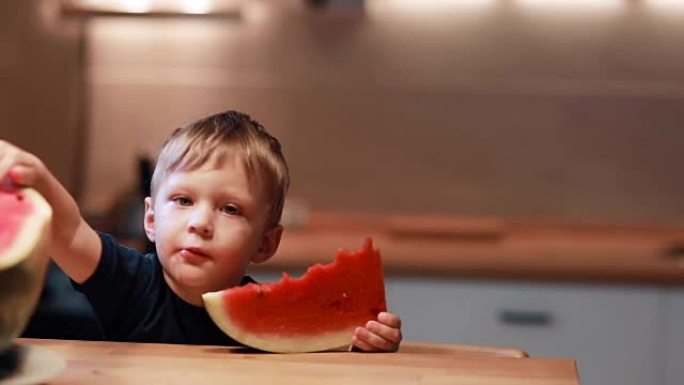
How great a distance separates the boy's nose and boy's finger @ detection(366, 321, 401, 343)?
0.18 meters

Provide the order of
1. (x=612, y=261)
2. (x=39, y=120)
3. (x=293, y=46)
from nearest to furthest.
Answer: (x=612, y=261)
(x=39, y=120)
(x=293, y=46)

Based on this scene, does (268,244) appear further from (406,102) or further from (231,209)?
(406,102)

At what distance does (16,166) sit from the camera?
0.84 meters

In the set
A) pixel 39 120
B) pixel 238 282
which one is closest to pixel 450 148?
pixel 39 120

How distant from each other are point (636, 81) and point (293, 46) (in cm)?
85

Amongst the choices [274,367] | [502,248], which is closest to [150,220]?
[274,367]

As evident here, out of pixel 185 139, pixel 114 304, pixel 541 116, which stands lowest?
pixel 114 304

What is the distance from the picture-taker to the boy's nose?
1046 mm

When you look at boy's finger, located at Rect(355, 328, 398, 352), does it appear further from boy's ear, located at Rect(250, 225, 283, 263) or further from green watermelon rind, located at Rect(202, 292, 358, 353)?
boy's ear, located at Rect(250, 225, 283, 263)

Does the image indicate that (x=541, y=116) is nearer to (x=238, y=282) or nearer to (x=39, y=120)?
(x=39, y=120)

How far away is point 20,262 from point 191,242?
317mm

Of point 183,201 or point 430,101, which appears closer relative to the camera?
point 183,201

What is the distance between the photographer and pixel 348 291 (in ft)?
3.52

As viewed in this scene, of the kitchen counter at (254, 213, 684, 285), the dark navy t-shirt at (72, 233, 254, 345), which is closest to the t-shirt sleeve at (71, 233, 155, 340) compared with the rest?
the dark navy t-shirt at (72, 233, 254, 345)
